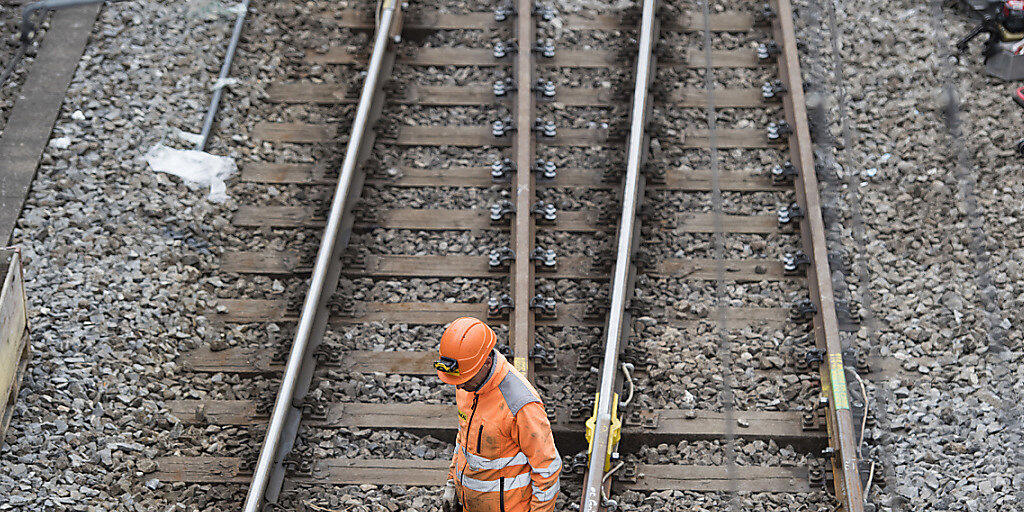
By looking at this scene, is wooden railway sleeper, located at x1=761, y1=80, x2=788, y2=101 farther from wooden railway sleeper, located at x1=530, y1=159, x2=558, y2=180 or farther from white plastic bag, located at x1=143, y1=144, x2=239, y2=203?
white plastic bag, located at x1=143, y1=144, x2=239, y2=203

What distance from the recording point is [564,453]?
25.7 feet

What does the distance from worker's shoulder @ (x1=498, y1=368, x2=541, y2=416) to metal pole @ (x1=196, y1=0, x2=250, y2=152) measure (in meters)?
4.87

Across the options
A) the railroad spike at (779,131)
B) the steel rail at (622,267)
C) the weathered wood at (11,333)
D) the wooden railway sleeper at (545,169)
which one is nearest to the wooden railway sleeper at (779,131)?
the railroad spike at (779,131)

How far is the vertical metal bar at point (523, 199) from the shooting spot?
26.9 feet

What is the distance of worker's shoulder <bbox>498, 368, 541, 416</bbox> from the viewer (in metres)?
5.95

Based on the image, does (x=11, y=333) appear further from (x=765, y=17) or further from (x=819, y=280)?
(x=765, y=17)

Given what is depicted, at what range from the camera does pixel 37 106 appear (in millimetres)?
10383

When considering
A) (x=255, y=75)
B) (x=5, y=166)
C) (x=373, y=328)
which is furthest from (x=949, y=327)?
(x=5, y=166)

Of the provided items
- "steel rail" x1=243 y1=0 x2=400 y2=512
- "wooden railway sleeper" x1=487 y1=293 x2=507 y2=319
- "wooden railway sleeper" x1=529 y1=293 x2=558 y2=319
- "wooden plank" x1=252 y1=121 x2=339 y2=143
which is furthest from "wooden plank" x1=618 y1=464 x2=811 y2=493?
"wooden plank" x1=252 y1=121 x2=339 y2=143

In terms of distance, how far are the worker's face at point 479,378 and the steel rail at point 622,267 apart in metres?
1.55

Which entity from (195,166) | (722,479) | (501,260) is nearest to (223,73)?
(195,166)

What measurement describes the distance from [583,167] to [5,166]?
4353 mm

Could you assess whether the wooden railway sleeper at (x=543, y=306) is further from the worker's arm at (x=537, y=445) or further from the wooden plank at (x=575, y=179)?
the worker's arm at (x=537, y=445)

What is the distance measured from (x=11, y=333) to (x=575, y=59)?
4963 millimetres
